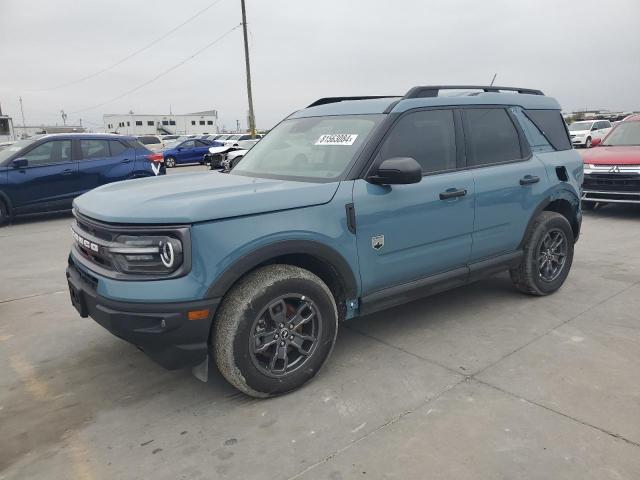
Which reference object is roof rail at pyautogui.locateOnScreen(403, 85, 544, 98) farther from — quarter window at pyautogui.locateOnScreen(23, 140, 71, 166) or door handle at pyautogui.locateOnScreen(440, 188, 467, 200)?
quarter window at pyautogui.locateOnScreen(23, 140, 71, 166)

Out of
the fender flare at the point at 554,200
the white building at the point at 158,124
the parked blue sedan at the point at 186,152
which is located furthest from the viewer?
the white building at the point at 158,124

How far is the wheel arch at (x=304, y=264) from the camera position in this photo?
277 cm

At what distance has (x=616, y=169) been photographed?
8.41 metres

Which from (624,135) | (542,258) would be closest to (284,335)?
(542,258)

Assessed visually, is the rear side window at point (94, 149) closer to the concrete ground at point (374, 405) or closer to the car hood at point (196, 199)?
the concrete ground at point (374, 405)

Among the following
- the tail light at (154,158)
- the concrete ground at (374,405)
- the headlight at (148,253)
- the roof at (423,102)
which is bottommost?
the concrete ground at (374,405)

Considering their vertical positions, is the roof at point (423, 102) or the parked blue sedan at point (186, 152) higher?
the roof at point (423, 102)

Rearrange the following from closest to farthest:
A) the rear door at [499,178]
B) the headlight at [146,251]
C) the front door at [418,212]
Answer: the headlight at [146,251] < the front door at [418,212] < the rear door at [499,178]

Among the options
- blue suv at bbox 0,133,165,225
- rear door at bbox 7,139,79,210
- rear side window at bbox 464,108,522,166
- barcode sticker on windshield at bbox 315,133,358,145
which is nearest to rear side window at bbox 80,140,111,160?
blue suv at bbox 0,133,165,225

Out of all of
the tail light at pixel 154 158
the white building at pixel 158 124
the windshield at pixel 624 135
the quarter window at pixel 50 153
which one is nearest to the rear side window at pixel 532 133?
the windshield at pixel 624 135

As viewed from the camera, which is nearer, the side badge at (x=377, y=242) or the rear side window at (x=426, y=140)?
the side badge at (x=377, y=242)

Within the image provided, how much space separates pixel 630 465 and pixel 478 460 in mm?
690

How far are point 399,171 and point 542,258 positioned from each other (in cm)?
225

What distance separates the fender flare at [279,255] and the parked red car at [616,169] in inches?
277
